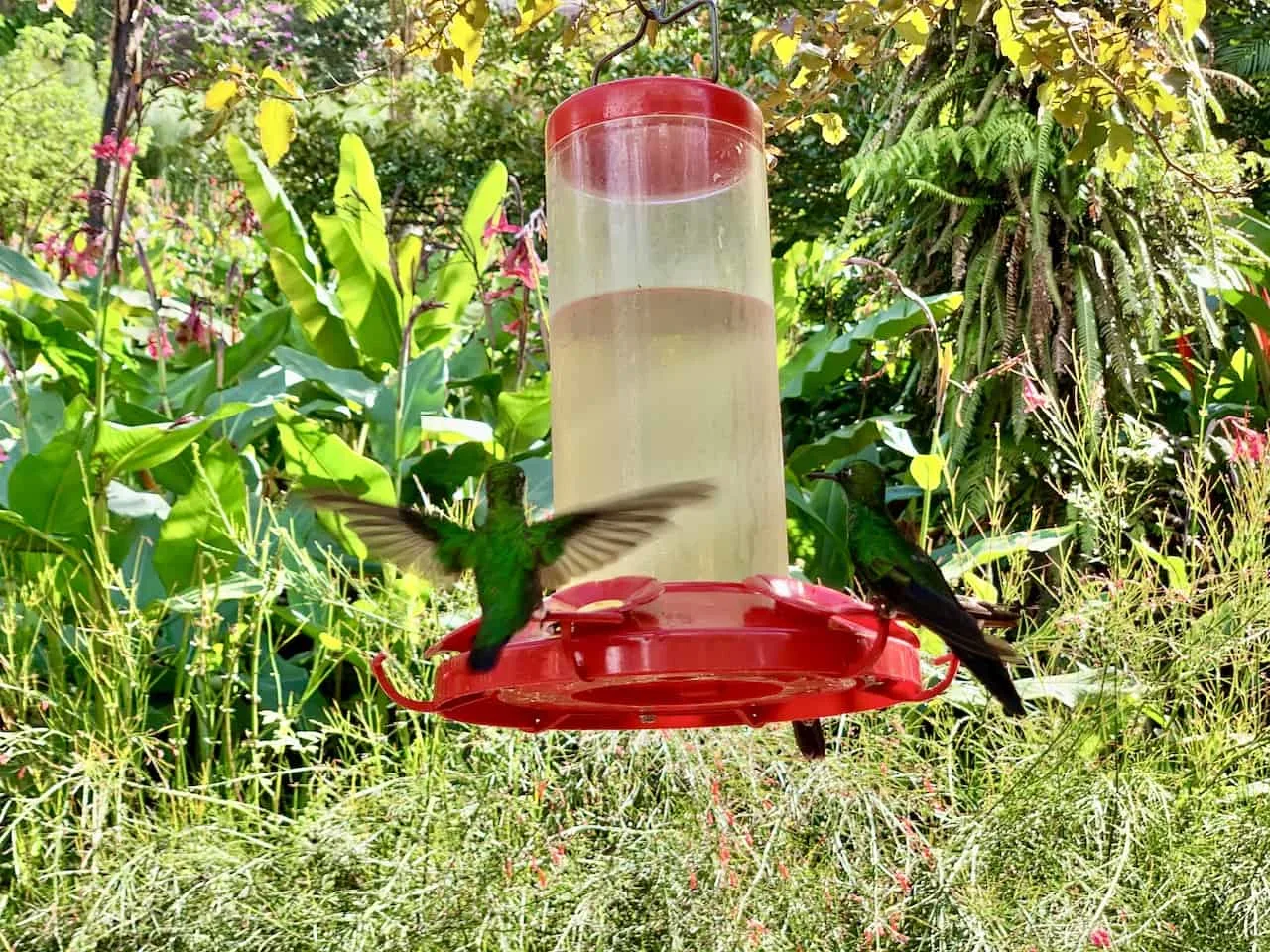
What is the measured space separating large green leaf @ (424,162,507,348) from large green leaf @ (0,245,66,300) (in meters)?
0.95

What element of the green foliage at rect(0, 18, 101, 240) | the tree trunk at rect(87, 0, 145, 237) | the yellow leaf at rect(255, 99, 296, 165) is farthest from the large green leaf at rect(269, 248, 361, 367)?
the green foliage at rect(0, 18, 101, 240)

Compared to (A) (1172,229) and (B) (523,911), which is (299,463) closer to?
(B) (523,911)

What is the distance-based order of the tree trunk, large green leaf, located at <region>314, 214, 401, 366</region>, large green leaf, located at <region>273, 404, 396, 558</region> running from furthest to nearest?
large green leaf, located at <region>314, 214, 401, 366</region>, the tree trunk, large green leaf, located at <region>273, 404, 396, 558</region>

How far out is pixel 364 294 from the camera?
153 inches

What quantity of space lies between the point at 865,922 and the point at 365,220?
232 centimetres

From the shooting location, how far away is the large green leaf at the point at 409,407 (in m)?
3.49

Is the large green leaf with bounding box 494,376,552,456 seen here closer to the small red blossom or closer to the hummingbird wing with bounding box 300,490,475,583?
the small red blossom

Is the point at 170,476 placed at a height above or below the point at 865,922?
above

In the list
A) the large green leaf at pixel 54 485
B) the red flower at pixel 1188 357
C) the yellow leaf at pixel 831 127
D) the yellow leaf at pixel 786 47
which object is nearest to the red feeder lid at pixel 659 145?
the yellow leaf at pixel 786 47

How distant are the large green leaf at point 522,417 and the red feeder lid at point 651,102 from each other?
1816mm

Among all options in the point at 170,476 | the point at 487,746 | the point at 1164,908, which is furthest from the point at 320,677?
the point at 1164,908

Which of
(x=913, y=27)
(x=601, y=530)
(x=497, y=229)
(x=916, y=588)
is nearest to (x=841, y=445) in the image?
(x=497, y=229)

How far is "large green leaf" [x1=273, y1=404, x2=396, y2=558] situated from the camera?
10.6 feet

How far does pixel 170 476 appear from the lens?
3.53m
